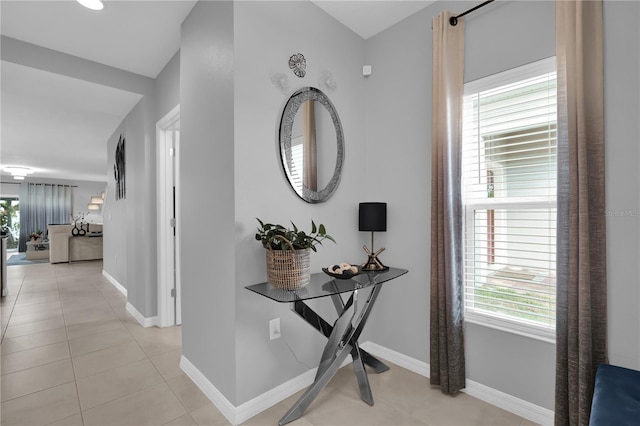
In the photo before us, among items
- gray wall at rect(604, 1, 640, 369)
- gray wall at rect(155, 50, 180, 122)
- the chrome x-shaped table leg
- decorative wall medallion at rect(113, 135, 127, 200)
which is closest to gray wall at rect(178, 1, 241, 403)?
the chrome x-shaped table leg

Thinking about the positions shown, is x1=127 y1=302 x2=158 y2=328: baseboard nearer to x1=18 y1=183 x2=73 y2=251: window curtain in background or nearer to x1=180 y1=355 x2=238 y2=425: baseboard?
x1=180 y1=355 x2=238 y2=425: baseboard

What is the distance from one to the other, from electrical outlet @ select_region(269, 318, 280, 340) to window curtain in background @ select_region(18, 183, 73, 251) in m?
11.7

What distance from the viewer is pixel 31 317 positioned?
Result: 364cm

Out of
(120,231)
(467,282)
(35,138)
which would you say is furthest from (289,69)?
(35,138)

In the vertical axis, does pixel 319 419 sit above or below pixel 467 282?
below

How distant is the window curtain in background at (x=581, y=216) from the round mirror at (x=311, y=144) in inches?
54.0

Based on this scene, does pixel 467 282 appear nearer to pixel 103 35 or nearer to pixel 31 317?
pixel 103 35

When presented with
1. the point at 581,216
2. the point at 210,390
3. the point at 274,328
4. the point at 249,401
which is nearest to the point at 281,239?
the point at 274,328

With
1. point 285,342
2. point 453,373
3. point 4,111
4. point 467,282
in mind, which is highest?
point 4,111

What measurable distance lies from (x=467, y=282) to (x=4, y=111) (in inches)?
218

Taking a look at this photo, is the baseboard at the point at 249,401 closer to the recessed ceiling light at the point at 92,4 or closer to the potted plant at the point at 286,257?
the potted plant at the point at 286,257

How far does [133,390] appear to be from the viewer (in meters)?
2.11

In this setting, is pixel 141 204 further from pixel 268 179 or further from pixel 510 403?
pixel 510 403

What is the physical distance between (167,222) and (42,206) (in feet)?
34.6
